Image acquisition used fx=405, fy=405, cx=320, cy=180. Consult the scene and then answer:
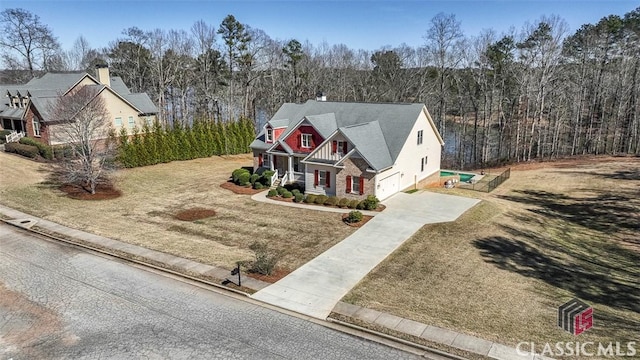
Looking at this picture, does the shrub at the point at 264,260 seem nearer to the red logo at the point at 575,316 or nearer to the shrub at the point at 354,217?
the shrub at the point at 354,217

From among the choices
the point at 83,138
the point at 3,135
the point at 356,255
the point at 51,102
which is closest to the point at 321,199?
the point at 356,255

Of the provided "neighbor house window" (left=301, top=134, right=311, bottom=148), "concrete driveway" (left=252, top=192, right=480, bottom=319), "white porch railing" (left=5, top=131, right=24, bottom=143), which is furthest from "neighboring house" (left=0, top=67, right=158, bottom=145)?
"concrete driveway" (left=252, top=192, right=480, bottom=319)

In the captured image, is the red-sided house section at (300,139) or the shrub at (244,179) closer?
the red-sided house section at (300,139)

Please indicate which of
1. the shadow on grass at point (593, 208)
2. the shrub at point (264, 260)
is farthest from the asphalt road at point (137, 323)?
the shadow on grass at point (593, 208)

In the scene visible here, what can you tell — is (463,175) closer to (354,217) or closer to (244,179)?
(354,217)

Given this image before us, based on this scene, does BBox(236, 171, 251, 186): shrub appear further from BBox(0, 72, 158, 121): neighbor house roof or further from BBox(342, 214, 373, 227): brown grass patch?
BBox(0, 72, 158, 121): neighbor house roof

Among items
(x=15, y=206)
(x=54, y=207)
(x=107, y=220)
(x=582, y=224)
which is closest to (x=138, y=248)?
(x=107, y=220)
